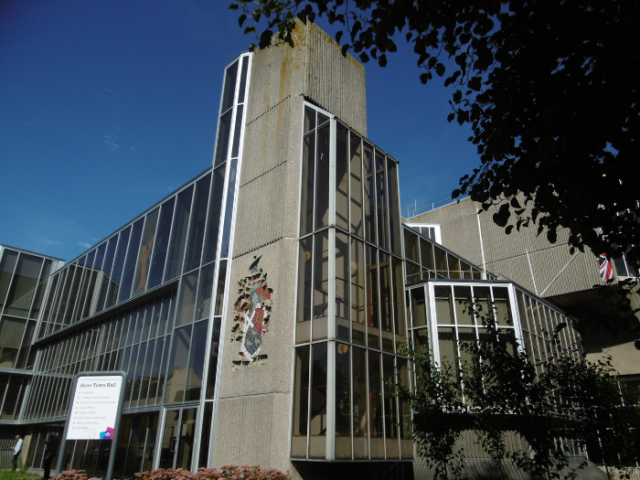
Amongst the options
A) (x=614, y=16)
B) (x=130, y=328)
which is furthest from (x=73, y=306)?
(x=614, y=16)

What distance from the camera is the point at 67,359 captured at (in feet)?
82.1

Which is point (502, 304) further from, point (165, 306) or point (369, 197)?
point (165, 306)

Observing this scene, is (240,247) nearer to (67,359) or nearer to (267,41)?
(267,41)

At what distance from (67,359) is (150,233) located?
30.5ft

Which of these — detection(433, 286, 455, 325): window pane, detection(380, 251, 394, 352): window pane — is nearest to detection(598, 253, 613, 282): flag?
detection(433, 286, 455, 325): window pane

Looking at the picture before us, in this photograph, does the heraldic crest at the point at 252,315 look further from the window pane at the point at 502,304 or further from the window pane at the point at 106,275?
the window pane at the point at 106,275

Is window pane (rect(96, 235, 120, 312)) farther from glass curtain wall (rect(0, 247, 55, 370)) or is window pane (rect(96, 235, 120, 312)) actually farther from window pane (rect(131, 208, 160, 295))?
glass curtain wall (rect(0, 247, 55, 370))

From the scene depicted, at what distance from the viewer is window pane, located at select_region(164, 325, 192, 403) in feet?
50.0

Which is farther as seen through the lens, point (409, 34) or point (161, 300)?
point (161, 300)

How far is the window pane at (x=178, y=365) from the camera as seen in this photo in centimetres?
1524

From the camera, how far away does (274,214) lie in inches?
601

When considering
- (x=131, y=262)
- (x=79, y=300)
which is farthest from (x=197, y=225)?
(x=79, y=300)

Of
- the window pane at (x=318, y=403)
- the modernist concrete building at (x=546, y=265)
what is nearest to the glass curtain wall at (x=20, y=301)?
the window pane at (x=318, y=403)

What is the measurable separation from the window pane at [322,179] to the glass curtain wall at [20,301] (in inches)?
914
